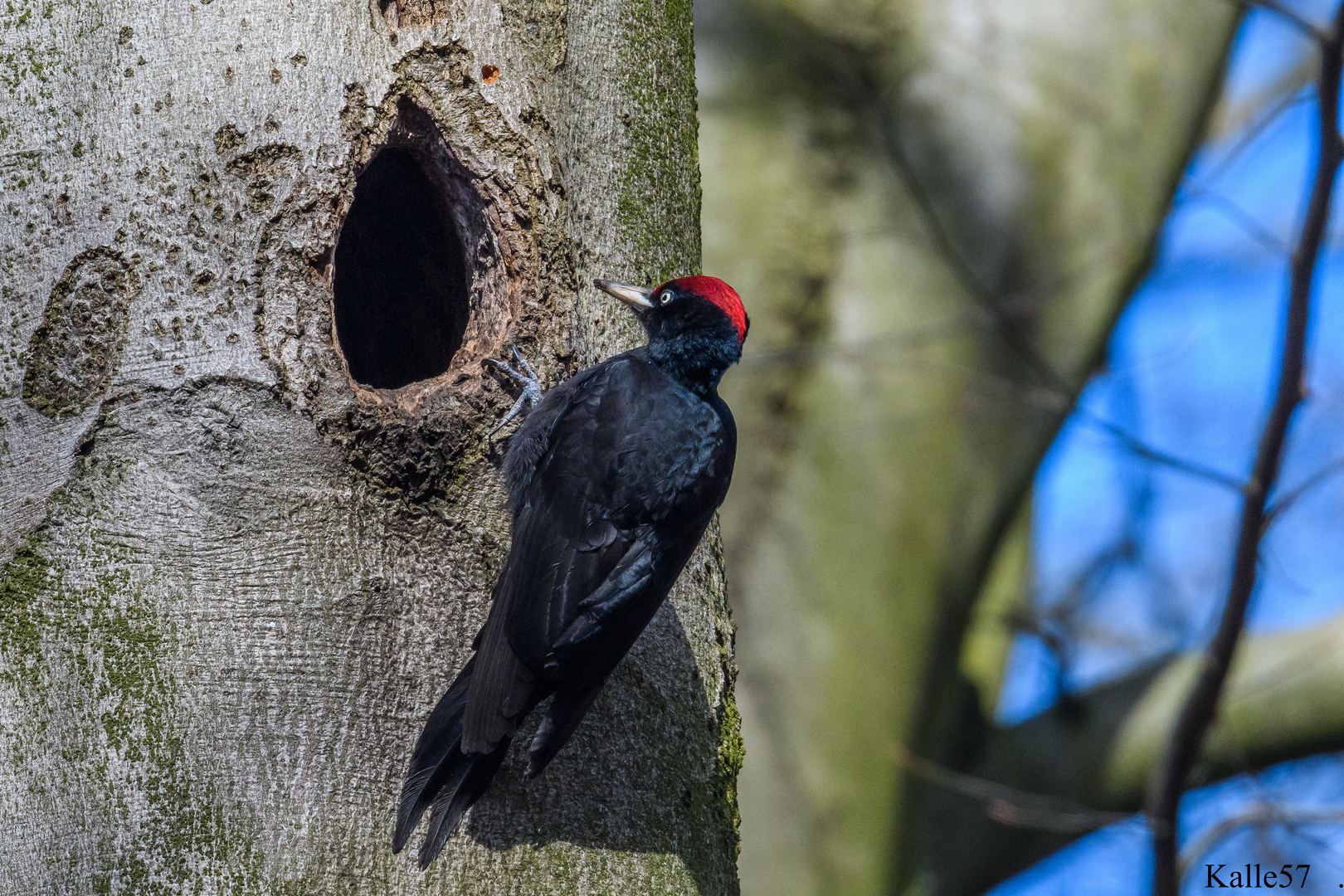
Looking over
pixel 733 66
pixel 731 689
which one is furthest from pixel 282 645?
pixel 733 66

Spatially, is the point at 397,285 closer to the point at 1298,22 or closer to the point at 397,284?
the point at 397,284

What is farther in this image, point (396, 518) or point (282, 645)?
point (396, 518)

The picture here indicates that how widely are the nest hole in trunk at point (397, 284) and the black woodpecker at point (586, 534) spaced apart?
303 millimetres

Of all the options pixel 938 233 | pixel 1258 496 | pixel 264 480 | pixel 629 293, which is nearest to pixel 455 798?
pixel 264 480

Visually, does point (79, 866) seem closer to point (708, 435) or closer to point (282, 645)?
point (282, 645)

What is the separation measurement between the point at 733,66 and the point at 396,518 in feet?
9.01

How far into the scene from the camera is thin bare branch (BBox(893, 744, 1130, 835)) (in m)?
3.18

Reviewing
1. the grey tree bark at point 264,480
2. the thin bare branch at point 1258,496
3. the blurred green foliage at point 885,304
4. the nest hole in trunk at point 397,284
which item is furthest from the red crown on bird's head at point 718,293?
the blurred green foliage at point 885,304

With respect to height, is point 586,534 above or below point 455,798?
above

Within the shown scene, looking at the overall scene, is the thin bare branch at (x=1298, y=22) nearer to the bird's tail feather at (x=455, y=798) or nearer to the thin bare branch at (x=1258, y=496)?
the thin bare branch at (x=1258, y=496)

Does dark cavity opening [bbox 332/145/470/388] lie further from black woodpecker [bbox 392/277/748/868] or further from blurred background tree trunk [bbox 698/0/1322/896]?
blurred background tree trunk [bbox 698/0/1322/896]

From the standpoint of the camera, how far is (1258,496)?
2.56 m

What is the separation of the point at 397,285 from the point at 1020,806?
2.56 metres

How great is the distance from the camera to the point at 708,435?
85.5 inches
